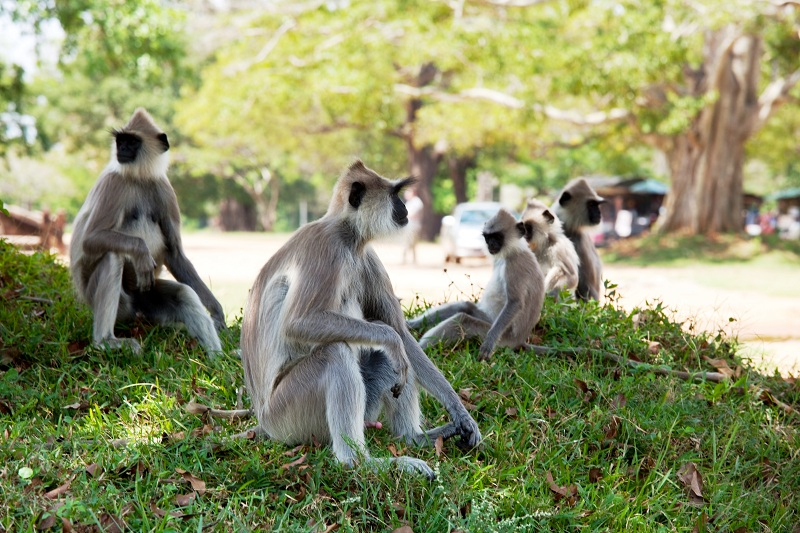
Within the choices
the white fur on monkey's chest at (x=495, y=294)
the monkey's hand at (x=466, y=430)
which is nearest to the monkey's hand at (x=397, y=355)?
the monkey's hand at (x=466, y=430)

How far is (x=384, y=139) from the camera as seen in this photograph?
40.1m

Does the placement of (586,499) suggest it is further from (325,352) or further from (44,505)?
(44,505)

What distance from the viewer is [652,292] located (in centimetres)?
1367

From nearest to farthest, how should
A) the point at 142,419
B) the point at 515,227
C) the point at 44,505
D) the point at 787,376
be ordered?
the point at 44,505
the point at 142,419
the point at 515,227
the point at 787,376

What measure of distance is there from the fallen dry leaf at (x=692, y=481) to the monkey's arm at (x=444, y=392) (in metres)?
1.08

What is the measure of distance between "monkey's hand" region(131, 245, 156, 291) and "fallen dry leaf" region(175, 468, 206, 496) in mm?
1979

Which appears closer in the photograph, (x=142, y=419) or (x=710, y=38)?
(x=142, y=419)

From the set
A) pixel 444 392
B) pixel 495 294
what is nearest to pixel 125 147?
pixel 495 294

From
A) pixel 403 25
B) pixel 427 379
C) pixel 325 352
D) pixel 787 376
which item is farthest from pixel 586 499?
pixel 403 25

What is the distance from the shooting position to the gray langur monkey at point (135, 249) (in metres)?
5.25

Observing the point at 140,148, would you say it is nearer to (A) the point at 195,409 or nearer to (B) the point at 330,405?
(A) the point at 195,409

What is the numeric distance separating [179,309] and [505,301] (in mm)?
2206

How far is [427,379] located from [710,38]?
1977cm

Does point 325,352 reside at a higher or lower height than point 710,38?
lower
